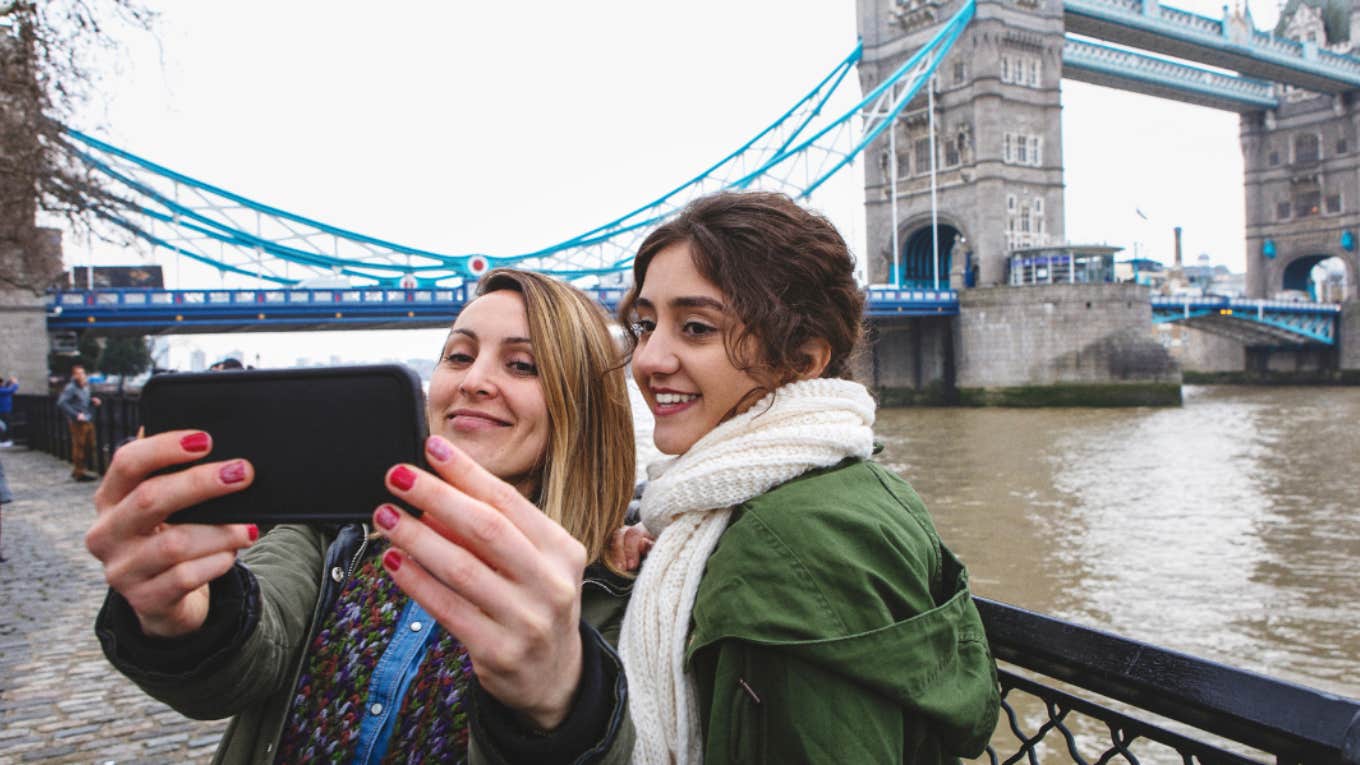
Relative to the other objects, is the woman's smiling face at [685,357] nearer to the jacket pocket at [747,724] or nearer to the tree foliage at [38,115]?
the jacket pocket at [747,724]

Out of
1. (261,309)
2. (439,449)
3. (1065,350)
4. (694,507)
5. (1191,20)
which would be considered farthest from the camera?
(1191,20)

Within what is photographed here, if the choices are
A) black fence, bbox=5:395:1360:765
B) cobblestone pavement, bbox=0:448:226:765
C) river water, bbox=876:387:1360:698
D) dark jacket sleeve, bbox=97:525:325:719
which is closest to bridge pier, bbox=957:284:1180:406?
river water, bbox=876:387:1360:698

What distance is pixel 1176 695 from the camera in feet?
4.06

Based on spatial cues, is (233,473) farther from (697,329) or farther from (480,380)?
(697,329)

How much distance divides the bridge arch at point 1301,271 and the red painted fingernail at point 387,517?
4817 centimetres

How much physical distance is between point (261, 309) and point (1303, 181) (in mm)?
41779

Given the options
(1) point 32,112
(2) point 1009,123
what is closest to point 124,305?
(1) point 32,112

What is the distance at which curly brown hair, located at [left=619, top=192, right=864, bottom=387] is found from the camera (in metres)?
1.42

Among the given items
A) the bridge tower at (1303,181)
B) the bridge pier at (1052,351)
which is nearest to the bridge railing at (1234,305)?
the bridge pier at (1052,351)

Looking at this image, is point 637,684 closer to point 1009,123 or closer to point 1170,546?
point 1170,546

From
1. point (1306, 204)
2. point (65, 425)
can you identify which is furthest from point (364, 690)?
point (1306, 204)

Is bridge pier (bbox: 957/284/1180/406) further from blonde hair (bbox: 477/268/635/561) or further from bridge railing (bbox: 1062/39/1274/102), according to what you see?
blonde hair (bbox: 477/268/635/561)

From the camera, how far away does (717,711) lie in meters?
1.11

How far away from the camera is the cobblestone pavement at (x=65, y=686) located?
2910mm
